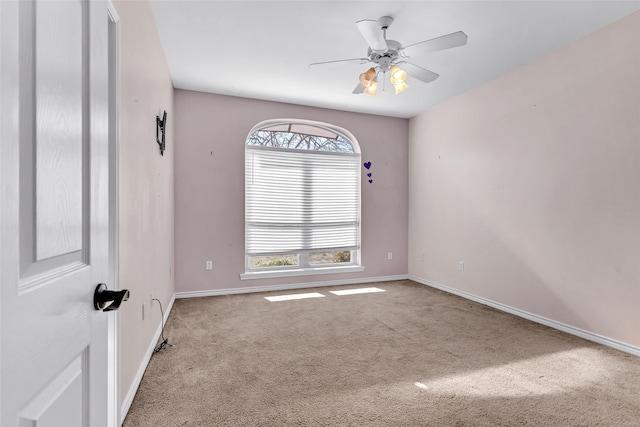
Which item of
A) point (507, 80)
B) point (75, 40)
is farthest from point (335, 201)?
point (75, 40)

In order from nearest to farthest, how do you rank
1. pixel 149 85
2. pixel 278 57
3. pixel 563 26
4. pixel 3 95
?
pixel 3 95
pixel 149 85
pixel 563 26
pixel 278 57

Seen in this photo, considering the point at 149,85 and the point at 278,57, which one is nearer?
the point at 149,85

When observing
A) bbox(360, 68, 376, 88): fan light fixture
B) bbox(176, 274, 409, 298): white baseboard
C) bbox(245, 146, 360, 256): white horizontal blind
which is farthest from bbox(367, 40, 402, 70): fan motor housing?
bbox(176, 274, 409, 298): white baseboard

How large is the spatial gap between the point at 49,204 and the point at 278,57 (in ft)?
9.90

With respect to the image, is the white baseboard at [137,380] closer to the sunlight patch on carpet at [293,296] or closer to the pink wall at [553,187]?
the sunlight patch on carpet at [293,296]

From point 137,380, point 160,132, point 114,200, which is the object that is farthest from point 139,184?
point 137,380

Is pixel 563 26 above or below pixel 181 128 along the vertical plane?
above

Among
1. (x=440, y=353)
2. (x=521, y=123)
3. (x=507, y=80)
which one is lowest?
Result: (x=440, y=353)

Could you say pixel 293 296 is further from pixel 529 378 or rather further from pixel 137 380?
pixel 529 378

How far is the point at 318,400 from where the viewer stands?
6.18 ft

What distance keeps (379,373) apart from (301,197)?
294 centimetres

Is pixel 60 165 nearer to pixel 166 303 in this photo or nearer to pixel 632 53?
pixel 166 303

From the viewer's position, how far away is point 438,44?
91.7 inches

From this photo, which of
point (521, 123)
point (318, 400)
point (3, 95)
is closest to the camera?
point (3, 95)
